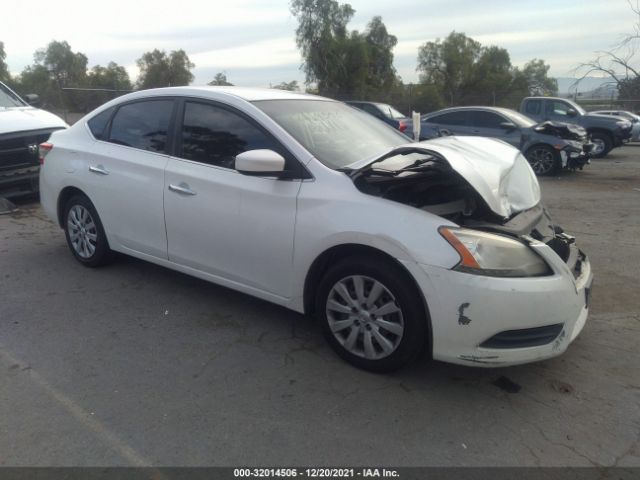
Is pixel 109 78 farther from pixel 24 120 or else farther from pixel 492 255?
pixel 492 255

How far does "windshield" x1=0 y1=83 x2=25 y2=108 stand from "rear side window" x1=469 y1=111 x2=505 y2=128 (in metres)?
9.59

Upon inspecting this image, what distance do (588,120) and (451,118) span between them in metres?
5.09

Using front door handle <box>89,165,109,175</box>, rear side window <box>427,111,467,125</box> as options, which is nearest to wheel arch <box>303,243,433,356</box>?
front door handle <box>89,165,109,175</box>

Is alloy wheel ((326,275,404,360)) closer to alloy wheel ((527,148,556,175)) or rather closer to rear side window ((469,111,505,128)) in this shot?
alloy wheel ((527,148,556,175))

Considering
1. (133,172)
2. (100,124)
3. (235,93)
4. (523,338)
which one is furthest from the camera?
(100,124)

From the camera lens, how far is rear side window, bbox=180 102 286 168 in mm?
3895

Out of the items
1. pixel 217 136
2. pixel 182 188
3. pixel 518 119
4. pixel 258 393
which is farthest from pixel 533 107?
pixel 258 393

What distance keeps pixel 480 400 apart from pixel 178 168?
107 inches

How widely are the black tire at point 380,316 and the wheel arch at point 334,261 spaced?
0.07ft

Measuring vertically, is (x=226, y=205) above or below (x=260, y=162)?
below

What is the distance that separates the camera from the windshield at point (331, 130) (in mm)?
3781

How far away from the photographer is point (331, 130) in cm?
411

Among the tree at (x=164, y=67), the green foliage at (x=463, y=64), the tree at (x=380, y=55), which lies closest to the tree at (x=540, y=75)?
the green foliage at (x=463, y=64)

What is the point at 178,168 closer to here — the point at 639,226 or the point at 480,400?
the point at 480,400
